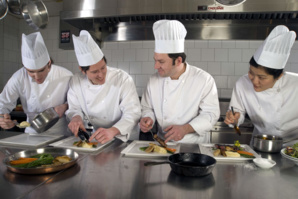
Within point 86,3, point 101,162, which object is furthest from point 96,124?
point 86,3

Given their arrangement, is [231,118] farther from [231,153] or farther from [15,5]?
[15,5]

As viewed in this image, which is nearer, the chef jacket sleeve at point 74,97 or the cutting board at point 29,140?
the cutting board at point 29,140

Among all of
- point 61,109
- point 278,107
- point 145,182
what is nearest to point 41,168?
point 145,182

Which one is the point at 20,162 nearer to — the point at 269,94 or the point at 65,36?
the point at 269,94

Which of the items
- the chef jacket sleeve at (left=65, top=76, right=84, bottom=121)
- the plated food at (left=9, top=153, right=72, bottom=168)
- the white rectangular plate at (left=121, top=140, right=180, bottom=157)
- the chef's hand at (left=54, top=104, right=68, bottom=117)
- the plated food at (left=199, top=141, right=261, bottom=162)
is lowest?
the white rectangular plate at (left=121, top=140, right=180, bottom=157)

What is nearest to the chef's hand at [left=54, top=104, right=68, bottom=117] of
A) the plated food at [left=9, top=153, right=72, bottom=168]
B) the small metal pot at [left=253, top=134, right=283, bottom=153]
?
the plated food at [left=9, top=153, right=72, bottom=168]

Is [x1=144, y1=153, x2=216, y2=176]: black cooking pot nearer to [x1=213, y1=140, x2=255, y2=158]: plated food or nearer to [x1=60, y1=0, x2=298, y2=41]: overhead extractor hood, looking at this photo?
[x1=213, y1=140, x2=255, y2=158]: plated food

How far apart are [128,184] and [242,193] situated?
1.72ft

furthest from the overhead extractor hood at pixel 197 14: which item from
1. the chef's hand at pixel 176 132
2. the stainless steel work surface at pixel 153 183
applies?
the stainless steel work surface at pixel 153 183

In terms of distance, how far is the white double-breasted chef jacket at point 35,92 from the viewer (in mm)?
2494

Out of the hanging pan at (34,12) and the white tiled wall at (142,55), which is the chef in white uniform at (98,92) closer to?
the hanging pan at (34,12)

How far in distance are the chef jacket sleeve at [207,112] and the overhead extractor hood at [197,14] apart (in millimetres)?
1033

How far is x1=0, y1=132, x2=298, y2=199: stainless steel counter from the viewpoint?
3.53ft

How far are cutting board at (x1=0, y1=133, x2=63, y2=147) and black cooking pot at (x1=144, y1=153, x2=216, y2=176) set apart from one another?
100 cm
